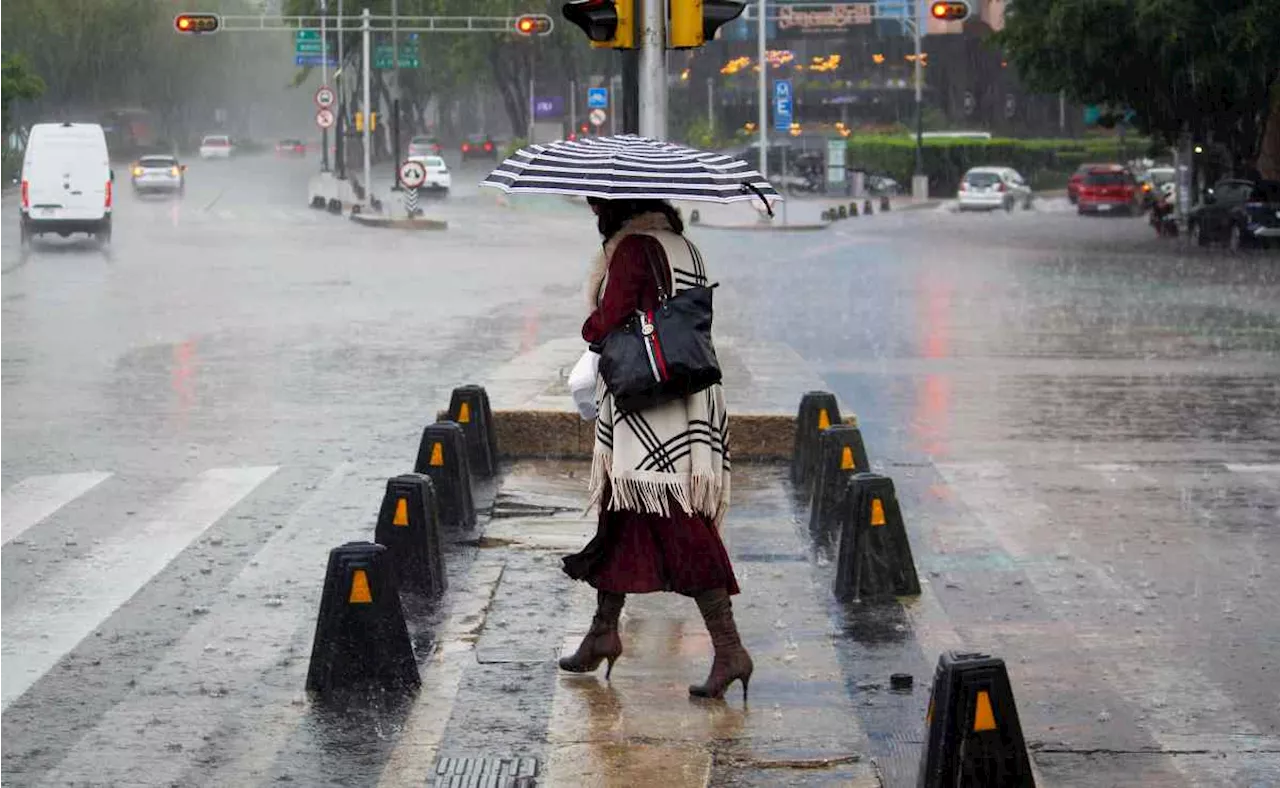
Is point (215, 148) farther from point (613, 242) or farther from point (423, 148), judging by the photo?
point (613, 242)

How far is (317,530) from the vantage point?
35.0 ft

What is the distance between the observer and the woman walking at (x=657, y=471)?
22.0 feet

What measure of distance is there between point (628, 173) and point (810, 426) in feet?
16.6

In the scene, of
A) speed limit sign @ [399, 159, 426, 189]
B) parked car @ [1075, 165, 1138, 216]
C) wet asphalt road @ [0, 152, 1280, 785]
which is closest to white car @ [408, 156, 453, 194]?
speed limit sign @ [399, 159, 426, 189]

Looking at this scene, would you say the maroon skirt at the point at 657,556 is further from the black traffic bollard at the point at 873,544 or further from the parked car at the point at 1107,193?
the parked car at the point at 1107,193

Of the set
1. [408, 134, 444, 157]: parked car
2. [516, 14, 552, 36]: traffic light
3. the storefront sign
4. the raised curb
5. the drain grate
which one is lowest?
the drain grate

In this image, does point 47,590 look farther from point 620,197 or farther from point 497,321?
point 497,321

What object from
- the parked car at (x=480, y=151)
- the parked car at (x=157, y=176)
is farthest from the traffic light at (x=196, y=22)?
the parked car at (x=480, y=151)

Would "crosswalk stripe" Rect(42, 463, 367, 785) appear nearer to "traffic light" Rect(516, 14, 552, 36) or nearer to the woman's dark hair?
the woman's dark hair

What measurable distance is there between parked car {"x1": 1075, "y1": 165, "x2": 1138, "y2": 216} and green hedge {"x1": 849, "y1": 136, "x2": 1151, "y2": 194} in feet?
49.5

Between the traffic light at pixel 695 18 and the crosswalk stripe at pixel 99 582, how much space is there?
3392 mm

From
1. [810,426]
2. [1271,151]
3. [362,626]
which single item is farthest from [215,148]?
[362,626]

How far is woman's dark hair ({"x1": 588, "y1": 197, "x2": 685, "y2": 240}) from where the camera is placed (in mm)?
6867

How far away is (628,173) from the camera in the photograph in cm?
668
